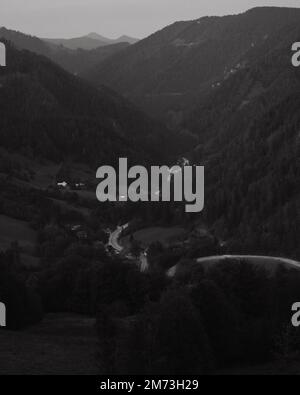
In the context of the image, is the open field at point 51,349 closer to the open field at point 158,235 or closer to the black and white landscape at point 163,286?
the black and white landscape at point 163,286

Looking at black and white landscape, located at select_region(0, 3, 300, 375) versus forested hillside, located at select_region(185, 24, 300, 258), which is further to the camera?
forested hillside, located at select_region(185, 24, 300, 258)

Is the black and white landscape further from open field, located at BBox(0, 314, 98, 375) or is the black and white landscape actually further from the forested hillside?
the forested hillside

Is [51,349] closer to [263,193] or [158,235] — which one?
[158,235]

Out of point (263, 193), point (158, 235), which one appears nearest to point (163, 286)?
point (158, 235)

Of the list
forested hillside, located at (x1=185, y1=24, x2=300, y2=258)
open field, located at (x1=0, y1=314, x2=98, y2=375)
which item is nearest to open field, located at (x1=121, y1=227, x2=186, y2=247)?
forested hillside, located at (x1=185, y1=24, x2=300, y2=258)

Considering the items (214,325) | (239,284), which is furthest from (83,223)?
(214,325)

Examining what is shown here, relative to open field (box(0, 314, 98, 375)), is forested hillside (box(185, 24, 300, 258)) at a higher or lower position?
higher
